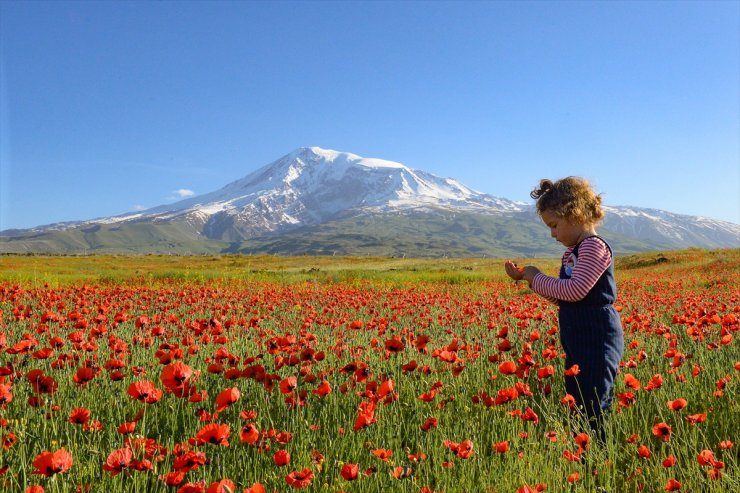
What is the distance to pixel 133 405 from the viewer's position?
4.18m

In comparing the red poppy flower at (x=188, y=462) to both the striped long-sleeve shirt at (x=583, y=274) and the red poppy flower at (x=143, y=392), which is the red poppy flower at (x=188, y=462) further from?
the striped long-sleeve shirt at (x=583, y=274)

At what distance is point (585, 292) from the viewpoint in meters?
3.89

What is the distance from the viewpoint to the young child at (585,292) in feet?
12.9

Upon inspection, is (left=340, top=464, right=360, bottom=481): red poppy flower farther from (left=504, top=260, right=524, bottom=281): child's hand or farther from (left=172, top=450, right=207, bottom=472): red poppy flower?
(left=504, top=260, right=524, bottom=281): child's hand

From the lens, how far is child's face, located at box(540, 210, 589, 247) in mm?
4141

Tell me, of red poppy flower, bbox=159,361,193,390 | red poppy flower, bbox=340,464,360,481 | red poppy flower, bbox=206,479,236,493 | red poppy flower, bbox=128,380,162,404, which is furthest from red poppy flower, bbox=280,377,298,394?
red poppy flower, bbox=206,479,236,493

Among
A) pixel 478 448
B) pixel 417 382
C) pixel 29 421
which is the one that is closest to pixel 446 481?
pixel 478 448

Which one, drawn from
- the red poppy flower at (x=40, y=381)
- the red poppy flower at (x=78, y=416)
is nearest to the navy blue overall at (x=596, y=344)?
the red poppy flower at (x=78, y=416)

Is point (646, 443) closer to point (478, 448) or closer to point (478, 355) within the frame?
point (478, 448)

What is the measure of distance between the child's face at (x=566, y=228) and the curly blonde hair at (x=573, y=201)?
4 cm

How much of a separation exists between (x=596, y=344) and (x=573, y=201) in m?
1.08

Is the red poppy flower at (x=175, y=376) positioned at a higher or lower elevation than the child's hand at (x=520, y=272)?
lower

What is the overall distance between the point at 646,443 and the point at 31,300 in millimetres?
10314

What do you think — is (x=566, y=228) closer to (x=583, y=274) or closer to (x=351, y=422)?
(x=583, y=274)
